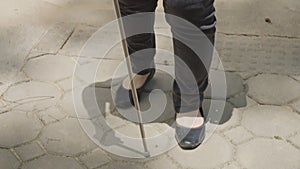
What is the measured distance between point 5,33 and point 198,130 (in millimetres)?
1333

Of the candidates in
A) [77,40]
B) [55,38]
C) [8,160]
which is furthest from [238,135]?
[55,38]

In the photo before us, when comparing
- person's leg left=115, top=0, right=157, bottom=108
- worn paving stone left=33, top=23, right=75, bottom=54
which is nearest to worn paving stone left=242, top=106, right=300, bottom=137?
person's leg left=115, top=0, right=157, bottom=108

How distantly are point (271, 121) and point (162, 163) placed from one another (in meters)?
0.52

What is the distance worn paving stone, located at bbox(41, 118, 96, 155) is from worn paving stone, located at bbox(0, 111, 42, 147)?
0.05 m

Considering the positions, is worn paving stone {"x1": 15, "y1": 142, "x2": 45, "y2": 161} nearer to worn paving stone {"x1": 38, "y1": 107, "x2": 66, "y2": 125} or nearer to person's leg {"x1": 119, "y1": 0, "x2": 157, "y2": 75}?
worn paving stone {"x1": 38, "y1": 107, "x2": 66, "y2": 125}

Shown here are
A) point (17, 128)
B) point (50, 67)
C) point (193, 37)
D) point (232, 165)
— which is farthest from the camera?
point (50, 67)

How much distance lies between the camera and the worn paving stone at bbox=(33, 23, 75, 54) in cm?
256

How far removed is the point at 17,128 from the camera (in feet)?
6.89

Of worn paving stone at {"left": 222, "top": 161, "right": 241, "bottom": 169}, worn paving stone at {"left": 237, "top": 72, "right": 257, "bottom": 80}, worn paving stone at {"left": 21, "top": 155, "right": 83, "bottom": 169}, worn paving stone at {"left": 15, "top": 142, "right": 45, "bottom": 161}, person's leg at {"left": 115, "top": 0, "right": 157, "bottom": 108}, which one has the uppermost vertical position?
person's leg at {"left": 115, "top": 0, "right": 157, "bottom": 108}

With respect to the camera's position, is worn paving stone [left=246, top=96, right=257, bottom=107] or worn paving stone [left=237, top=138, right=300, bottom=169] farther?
worn paving stone [left=246, top=96, right=257, bottom=107]

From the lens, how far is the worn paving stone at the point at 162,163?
6.22 feet

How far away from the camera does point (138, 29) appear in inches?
80.3

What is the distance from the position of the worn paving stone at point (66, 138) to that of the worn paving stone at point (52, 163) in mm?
39

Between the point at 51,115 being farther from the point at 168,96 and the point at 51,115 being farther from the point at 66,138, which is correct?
the point at 168,96
